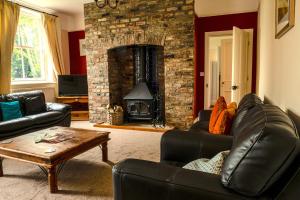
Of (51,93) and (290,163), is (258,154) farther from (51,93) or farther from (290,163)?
(51,93)

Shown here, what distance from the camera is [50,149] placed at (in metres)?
2.38

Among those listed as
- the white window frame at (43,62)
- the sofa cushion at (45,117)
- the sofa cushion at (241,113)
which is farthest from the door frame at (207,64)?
the white window frame at (43,62)

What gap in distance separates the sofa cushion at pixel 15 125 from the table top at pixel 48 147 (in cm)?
73

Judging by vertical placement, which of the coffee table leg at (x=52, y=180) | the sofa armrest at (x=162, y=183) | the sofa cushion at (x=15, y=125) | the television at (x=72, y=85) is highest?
the television at (x=72, y=85)

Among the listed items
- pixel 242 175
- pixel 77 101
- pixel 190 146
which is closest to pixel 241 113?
pixel 190 146

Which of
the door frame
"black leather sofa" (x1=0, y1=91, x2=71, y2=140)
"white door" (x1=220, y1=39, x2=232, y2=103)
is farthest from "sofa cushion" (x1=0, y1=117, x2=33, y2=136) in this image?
"white door" (x1=220, y1=39, x2=232, y2=103)

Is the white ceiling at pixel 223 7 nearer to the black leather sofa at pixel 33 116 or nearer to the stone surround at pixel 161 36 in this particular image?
the stone surround at pixel 161 36

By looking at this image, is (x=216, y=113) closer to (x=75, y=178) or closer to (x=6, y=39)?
(x=75, y=178)

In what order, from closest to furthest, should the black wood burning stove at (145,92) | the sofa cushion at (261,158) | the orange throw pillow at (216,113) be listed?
the sofa cushion at (261,158), the orange throw pillow at (216,113), the black wood burning stove at (145,92)

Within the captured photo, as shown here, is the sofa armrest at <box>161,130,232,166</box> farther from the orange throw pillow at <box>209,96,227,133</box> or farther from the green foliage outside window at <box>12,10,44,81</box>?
the green foliage outside window at <box>12,10,44,81</box>

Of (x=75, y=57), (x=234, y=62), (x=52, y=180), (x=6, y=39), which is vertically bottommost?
(x=52, y=180)

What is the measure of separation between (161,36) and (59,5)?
267 centimetres

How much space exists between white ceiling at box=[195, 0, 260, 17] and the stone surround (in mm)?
577

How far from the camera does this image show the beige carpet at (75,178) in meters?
2.23
